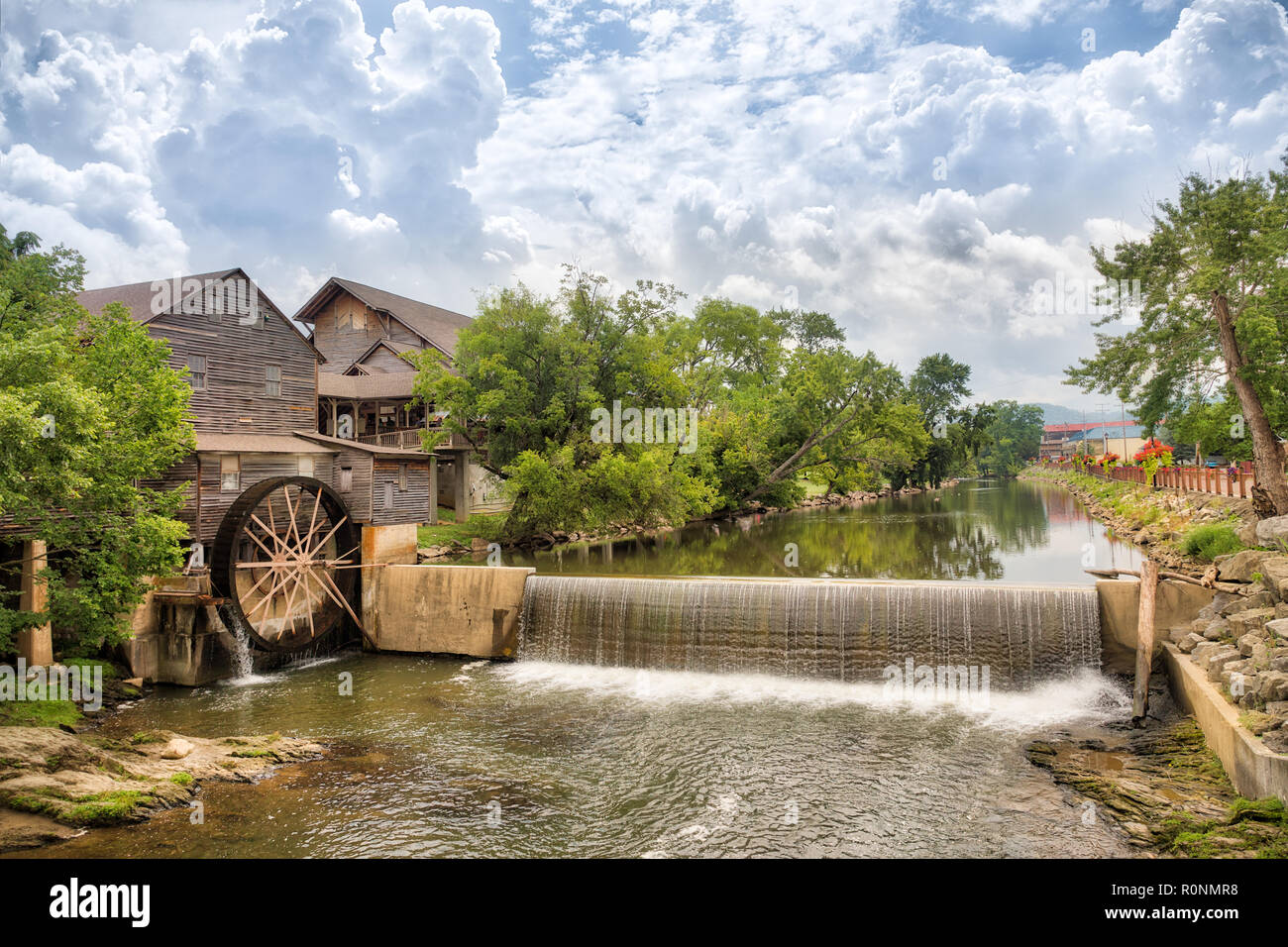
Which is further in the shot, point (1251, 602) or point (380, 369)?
point (380, 369)

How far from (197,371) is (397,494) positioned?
5.69 metres

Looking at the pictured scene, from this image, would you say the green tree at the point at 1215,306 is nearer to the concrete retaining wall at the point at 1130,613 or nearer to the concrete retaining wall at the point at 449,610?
the concrete retaining wall at the point at 1130,613

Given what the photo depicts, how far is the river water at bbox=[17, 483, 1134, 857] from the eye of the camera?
7.74m

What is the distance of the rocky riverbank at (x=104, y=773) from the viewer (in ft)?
25.2

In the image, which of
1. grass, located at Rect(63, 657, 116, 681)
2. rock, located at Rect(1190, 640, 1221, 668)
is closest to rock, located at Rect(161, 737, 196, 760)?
grass, located at Rect(63, 657, 116, 681)

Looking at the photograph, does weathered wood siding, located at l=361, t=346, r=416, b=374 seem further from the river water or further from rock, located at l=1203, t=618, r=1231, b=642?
rock, located at l=1203, t=618, r=1231, b=642

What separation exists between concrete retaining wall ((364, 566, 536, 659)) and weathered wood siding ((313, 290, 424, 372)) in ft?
68.2

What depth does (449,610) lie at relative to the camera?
16.4 meters

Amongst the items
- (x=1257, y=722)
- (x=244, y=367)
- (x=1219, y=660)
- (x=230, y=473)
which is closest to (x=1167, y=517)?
(x=1219, y=660)

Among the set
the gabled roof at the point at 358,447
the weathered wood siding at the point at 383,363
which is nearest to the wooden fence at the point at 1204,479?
the gabled roof at the point at 358,447

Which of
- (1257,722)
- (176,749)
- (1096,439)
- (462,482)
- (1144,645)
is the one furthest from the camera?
(1096,439)

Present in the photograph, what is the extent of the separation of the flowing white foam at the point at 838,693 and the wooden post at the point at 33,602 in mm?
7400

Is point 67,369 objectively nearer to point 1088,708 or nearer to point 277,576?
point 277,576

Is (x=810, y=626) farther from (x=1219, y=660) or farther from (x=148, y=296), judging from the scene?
(x=148, y=296)
